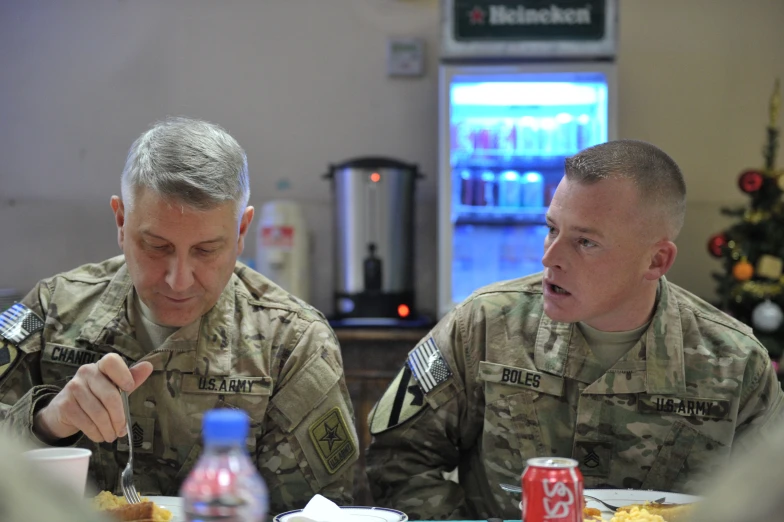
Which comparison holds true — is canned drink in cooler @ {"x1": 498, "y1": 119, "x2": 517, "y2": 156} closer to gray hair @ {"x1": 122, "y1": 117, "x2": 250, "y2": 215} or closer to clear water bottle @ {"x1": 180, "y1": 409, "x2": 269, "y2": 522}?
gray hair @ {"x1": 122, "y1": 117, "x2": 250, "y2": 215}

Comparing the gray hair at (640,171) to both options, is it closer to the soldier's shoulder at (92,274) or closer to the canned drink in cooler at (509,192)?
the soldier's shoulder at (92,274)

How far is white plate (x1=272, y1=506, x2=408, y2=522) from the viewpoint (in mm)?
1345

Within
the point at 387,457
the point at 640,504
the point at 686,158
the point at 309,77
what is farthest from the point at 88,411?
the point at 686,158

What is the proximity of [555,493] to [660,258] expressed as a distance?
3.44ft

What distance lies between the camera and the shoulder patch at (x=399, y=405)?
6.43 ft

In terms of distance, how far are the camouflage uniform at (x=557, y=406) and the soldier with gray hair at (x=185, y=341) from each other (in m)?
0.16

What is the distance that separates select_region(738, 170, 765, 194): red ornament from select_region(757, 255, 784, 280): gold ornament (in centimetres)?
31

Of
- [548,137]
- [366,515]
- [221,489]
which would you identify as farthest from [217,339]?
[548,137]

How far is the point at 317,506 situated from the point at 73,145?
3.58 m

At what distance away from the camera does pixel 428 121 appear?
173 inches

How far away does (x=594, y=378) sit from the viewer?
6.22 ft

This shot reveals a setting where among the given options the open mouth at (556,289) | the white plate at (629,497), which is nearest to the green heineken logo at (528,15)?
the open mouth at (556,289)

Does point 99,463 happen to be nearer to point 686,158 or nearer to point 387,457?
point 387,457

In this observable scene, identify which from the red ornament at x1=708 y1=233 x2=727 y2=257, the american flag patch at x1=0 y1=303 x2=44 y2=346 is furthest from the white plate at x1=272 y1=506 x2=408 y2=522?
the red ornament at x1=708 y1=233 x2=727 y2=257
